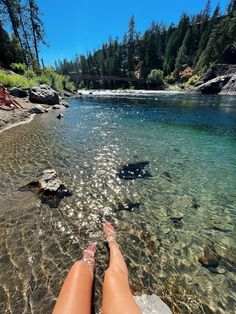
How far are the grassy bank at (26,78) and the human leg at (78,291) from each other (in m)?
24.3

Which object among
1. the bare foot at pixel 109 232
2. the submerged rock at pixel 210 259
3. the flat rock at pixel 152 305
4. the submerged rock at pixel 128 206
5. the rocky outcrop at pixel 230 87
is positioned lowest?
the rocky outcrop at pixel 230 87

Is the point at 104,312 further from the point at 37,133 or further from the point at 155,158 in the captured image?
the point at 37,133

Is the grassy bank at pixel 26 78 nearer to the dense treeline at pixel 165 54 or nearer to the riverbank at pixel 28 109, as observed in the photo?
the riverbank at pixel 28 109

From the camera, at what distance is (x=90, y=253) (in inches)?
159

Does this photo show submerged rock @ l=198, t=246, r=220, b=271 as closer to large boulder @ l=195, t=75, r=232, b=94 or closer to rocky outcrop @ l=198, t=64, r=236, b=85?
large boulder @ l=195, t=75, r=232, b=94

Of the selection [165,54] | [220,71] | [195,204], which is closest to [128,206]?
[195,204]

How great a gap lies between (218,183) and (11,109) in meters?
16.5

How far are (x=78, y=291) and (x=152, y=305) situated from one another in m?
1.19

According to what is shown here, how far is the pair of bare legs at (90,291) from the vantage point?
2.51 metres

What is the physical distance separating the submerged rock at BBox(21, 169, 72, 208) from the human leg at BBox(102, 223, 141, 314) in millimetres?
2558

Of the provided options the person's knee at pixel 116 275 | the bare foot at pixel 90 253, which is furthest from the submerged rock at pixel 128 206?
the person's knee at pixel 116 275

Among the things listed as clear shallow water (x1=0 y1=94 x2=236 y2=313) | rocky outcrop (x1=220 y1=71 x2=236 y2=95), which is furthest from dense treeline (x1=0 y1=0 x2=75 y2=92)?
rocky outcrop (x1=220 y1=71 x2=236 y2=95)

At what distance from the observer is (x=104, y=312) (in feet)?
8.43

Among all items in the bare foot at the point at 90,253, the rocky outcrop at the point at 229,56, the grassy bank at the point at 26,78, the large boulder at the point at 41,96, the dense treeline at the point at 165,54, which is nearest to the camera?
the bare foot at the point at 90,253
